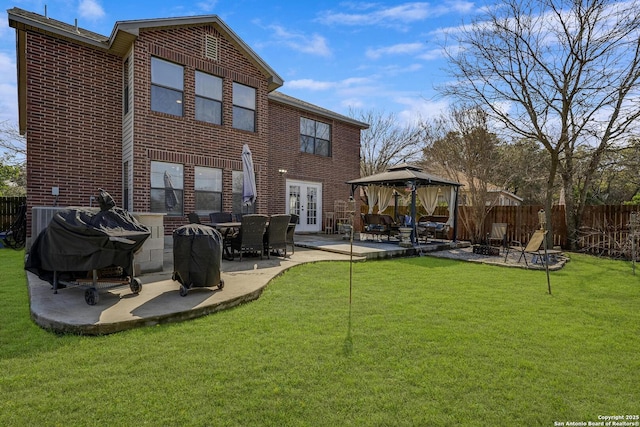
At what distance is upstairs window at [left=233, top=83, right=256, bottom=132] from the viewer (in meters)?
11.0

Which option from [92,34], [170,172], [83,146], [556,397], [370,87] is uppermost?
[370,87]

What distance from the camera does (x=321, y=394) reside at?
235 centimetres

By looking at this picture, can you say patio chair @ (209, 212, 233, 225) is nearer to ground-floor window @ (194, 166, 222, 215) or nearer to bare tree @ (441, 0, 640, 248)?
ground-floor window @ (194, 166, 222, 215)

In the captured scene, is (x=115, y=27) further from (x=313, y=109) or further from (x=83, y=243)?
(x=313, y=109)

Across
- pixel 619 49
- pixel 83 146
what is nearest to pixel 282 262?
pixel 83 146

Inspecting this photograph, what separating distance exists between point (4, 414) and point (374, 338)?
2785mm

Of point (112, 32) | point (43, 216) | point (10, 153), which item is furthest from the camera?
point (10, 153)

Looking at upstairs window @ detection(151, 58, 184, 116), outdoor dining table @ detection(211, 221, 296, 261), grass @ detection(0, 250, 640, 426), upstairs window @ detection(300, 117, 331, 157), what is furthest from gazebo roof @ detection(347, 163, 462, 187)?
grass @ detection(0, 250, 640, 426)

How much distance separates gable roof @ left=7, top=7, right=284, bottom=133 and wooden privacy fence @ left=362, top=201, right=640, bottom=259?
10853 millimetres

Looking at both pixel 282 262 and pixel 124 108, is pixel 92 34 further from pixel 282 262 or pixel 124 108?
pixel 282 262

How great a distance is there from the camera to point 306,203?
13.9m

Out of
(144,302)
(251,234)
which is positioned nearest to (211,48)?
(251,234)

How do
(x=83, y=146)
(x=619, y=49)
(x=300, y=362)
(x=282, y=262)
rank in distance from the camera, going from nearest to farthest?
Result: 1. (x=300, y=362)
2. (x=282, y=262)
3. (x=83, y=146)
4. (x=619, y=49)

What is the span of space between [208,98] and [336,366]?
9647 mm
